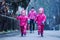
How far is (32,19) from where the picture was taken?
9.00 ft

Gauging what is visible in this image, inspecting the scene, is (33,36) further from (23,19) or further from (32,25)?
(23,19)

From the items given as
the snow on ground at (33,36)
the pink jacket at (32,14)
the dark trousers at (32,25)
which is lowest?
the snow on ground at (33,36)

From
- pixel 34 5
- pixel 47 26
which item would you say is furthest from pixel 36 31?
pixel 34 5

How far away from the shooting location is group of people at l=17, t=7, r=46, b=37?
267cm

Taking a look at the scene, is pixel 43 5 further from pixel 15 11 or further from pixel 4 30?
pixel 4 30

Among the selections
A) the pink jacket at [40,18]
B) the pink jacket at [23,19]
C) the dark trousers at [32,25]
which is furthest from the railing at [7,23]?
the pink jacket at [40,18]

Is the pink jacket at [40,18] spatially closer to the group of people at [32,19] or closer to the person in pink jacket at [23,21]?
the group of people at [32,19]

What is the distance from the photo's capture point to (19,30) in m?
2.78

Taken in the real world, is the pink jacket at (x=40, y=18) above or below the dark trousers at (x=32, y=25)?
above

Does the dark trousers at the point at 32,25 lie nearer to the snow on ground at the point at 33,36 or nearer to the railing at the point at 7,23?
the snow on ground at the point at 33,36

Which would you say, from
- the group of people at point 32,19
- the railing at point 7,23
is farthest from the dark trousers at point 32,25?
the railing at point 7,23

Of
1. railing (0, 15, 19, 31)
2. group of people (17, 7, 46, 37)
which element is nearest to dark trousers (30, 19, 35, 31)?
group of people (17, 7, 46, 37)

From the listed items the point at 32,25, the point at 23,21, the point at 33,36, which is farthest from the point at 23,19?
the point at 33,36

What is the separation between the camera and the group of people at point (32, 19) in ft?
8.75
